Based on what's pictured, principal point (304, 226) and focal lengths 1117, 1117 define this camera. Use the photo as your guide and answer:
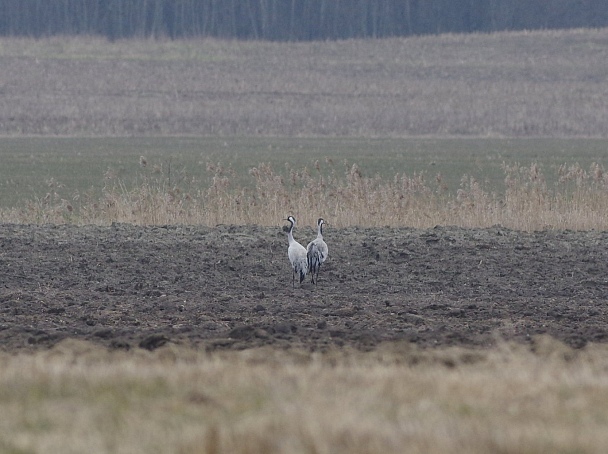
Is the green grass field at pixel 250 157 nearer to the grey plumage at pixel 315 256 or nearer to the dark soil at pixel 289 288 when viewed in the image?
the dark soil at pixel 289 288

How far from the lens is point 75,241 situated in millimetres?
16516

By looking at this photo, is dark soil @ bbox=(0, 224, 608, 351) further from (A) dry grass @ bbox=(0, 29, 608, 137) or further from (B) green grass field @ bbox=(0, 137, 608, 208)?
(A) dry grass @ bbox=(0, 29, 608, 137)

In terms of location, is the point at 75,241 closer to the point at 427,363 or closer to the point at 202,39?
the point at 427,363

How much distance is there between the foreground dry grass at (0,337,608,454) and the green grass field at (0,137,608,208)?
1888cm

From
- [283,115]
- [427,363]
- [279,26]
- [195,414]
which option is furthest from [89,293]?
[279,26]

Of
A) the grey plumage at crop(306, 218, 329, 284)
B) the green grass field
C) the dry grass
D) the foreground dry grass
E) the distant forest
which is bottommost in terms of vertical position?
the green grass field

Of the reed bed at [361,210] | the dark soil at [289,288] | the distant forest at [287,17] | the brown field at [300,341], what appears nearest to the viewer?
the brown field at [300,341]

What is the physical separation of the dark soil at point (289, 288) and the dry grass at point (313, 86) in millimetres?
37633

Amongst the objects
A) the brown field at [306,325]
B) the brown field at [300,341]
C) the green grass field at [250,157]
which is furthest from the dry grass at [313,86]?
the brown field at [300,341]

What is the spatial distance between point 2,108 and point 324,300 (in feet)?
156

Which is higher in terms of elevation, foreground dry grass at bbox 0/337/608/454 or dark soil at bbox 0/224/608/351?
foreground dry grass at bbox 0/337/608/454

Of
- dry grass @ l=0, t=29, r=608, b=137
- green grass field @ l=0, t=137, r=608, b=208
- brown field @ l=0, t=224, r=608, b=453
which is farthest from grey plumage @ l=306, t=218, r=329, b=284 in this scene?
dry grass @ l=0, t=29, r=608, b=137

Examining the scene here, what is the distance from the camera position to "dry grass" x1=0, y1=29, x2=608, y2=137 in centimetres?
5525

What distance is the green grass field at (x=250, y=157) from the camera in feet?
101
